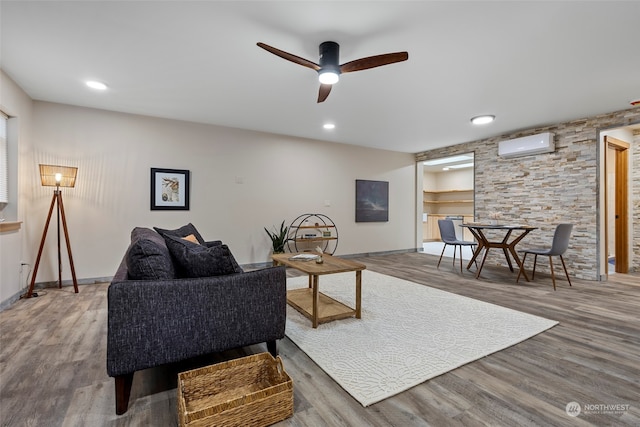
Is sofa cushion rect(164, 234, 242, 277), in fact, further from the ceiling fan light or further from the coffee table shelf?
the ceiling fan light

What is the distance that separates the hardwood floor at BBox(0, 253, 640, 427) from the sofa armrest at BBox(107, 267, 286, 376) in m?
0.30

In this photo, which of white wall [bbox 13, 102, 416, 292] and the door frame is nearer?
white wall [bbox 13, 102, 416, 292]

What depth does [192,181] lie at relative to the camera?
179 inches

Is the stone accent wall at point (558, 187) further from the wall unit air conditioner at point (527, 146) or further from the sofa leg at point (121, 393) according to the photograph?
the sofa leg at point (121, 393)

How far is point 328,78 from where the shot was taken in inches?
97.4

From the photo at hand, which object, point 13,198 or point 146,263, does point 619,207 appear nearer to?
point 146,263

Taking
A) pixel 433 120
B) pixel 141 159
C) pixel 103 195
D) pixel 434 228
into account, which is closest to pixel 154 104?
pixel 141 159

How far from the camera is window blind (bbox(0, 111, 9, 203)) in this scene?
3.09m

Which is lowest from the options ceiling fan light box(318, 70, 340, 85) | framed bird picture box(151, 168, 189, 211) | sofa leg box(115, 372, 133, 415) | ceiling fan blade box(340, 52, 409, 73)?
sofa leg box(115, 372, 133, 415)

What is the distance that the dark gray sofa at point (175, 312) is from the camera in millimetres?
1423

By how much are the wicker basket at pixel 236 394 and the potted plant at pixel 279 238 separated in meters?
3.37

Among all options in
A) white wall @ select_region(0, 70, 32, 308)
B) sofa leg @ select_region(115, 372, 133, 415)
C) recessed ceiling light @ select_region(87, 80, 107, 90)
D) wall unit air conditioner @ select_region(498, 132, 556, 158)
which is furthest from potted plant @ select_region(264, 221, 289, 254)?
wall unit air conditioner @ select_region(498, 132, 556, 158)

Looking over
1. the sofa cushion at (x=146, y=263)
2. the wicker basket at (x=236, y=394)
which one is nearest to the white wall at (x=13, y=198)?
the sofa cushion at (x=146, y=263)

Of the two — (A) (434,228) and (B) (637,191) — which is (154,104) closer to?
(B) (637,191)
